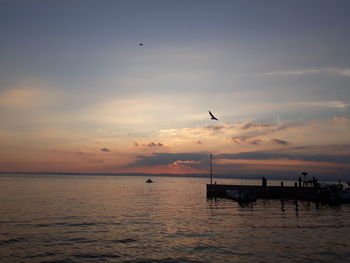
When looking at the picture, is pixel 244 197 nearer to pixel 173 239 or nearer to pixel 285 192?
pixel 285 192

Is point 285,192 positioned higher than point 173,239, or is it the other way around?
point 285,192

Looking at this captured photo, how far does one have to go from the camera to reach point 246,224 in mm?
40969

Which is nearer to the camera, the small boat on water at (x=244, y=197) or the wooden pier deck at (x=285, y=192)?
the small boat on water at (x=244, y=197)

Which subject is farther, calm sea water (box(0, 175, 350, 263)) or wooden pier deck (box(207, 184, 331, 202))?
wooden pier deck (box(207, 184, 331, 202))

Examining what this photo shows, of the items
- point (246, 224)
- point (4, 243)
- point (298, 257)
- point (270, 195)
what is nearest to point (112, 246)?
point (4, 243)

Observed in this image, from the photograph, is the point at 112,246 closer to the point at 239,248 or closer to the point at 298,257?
the point at 239,248

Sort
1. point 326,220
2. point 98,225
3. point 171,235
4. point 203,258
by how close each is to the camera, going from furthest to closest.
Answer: point 326,220 < point 98,225 < point 171,235 < point 203,258

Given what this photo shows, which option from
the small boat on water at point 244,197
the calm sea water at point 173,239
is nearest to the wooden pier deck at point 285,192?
the small boat on water at point 244,197

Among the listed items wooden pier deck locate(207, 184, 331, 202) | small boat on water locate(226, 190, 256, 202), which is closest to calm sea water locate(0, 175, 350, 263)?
small boat on water locate(226, 190, 256, 202)

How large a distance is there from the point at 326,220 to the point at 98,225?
105 ft

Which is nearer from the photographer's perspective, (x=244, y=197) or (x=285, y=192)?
(x=244, y=197)

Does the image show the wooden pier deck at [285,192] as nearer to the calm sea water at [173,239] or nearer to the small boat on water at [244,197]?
the small boat on water at [244,197]

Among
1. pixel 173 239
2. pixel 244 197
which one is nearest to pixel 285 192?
pixel 244 197

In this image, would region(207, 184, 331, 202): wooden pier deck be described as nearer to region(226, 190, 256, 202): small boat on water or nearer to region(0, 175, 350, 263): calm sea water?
region(226, 190, 256, 202): small boat on water
